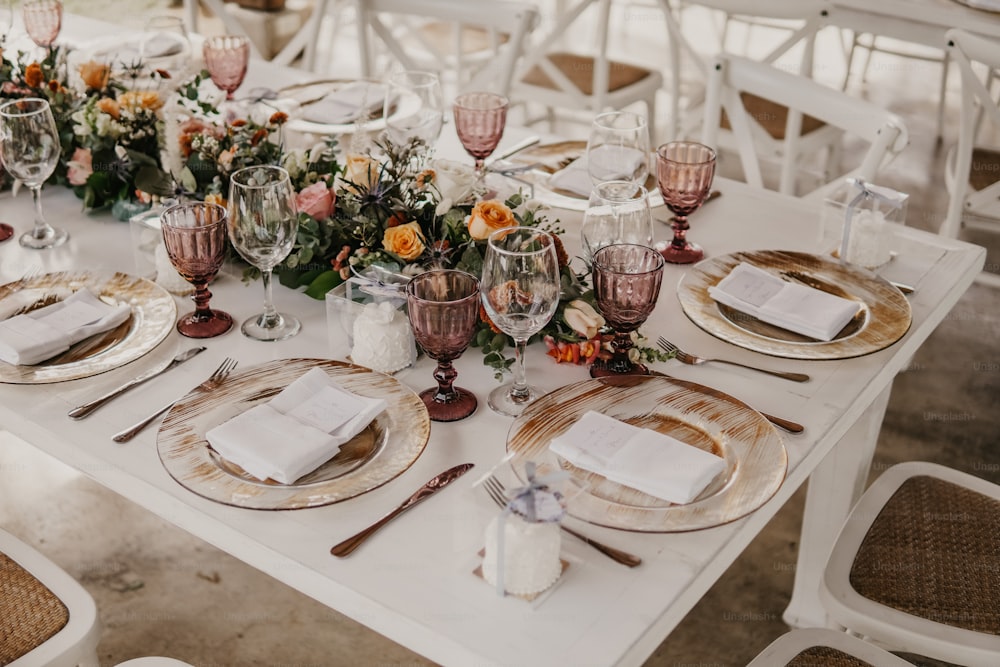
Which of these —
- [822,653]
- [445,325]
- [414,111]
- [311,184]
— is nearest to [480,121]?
[414,111]

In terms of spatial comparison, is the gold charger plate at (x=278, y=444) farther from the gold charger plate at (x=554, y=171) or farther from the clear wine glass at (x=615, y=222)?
the gold charger plate at (x=554, y=171)

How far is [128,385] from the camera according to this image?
1.38 m

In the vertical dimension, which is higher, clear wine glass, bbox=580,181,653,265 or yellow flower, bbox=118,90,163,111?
yellow flower, bbox=118,90,163,111

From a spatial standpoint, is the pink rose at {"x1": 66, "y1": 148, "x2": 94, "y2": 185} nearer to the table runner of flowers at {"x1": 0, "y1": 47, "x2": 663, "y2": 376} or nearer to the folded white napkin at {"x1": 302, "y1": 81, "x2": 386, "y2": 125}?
the table runner of flowers at {"x1": 0, "y1": 47, "x2": 663, "y2": 376}

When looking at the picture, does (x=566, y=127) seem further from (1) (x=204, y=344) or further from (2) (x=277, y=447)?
(2) (x=277, y=447)

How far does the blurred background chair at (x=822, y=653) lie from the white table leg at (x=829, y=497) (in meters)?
0.40

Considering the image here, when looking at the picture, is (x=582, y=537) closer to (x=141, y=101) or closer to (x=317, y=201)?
(x=317, y=201)

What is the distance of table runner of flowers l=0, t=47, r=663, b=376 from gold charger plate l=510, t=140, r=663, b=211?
136 mm

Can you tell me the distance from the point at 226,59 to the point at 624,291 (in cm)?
119

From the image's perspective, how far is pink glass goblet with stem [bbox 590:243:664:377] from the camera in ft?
4.35

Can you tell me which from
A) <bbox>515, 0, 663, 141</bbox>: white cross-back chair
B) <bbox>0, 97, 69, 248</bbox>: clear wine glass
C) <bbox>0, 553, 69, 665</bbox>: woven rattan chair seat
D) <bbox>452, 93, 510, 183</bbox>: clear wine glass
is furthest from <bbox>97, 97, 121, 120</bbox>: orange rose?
<bbox>515, 0, 663, 141</bbox>: white cross-back chair

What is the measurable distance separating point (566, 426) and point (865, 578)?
560 mm

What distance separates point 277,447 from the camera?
3.94ft

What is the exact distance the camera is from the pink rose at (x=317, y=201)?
1586mm
